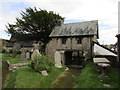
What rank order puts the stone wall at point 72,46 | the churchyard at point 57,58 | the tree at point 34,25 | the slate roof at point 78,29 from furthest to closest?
1. the tree at point 34,25
2. the slate roof at point 78,29
3. the stone wall at point 72,46
4. the churchyard at point 57,58

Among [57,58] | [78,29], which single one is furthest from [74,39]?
[57,58]

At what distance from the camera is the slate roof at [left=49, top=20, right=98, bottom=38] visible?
65.4ft

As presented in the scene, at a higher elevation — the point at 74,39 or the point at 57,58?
the point at 74,39

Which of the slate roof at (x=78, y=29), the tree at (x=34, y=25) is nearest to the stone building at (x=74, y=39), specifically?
the slate roof at (x=78, y=29)

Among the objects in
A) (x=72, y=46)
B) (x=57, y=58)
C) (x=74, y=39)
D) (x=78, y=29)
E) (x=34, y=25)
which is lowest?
(x=57, y=58)

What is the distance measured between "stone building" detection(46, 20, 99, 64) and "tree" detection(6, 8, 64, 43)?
6644mm

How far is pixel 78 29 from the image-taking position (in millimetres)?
21547

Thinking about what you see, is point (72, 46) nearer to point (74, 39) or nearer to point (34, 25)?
point (74, 39)

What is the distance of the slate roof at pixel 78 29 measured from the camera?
19.9 meters

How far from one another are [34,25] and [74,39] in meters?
14.1

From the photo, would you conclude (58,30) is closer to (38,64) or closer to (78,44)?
(78,44)

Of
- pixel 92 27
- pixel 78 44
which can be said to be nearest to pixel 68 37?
pixel 78 44

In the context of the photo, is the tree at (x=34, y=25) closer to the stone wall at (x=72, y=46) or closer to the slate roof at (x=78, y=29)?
the slate roof at (x=78, y=29)

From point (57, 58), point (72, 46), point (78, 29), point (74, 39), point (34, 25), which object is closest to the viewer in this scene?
point (57, 58)
